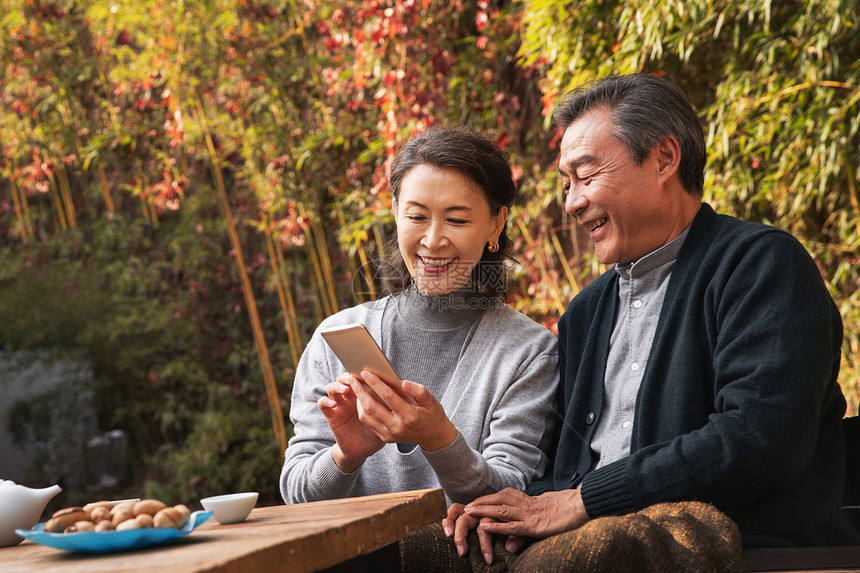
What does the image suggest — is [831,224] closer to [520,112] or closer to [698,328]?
[520,112]

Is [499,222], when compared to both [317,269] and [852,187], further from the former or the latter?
[317,269]

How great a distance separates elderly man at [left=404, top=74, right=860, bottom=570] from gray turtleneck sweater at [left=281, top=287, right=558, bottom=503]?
70 mm

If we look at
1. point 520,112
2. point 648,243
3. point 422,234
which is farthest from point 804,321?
point 520,112

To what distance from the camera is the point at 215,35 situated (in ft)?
16.0

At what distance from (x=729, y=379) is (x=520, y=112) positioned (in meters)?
3.03

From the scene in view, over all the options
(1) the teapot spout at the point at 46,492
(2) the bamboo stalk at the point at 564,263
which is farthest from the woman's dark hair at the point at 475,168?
(2) the bamboo stalk at the point at 564,263

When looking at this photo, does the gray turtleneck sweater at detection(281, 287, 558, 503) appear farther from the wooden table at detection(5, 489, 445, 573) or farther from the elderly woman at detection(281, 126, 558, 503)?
the wooden table at detection(5, 489, 445, 573)

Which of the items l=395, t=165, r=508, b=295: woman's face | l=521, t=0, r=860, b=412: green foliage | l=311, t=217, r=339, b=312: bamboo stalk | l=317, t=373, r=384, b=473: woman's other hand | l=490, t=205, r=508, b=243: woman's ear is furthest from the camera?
l=311, t=217, r=339, b=312: bamboo stalk

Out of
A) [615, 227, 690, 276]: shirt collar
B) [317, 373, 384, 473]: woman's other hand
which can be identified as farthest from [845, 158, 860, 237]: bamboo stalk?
[317, 373, 384, 473]: woman's other hand

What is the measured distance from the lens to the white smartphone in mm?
1499

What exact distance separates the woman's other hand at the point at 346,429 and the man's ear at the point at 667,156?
806 millimetres

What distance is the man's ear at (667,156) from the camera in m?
1.75

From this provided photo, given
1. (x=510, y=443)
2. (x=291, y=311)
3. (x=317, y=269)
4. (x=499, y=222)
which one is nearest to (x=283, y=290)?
(x=291, y=311)

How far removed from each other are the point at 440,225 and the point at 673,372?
0.63m
